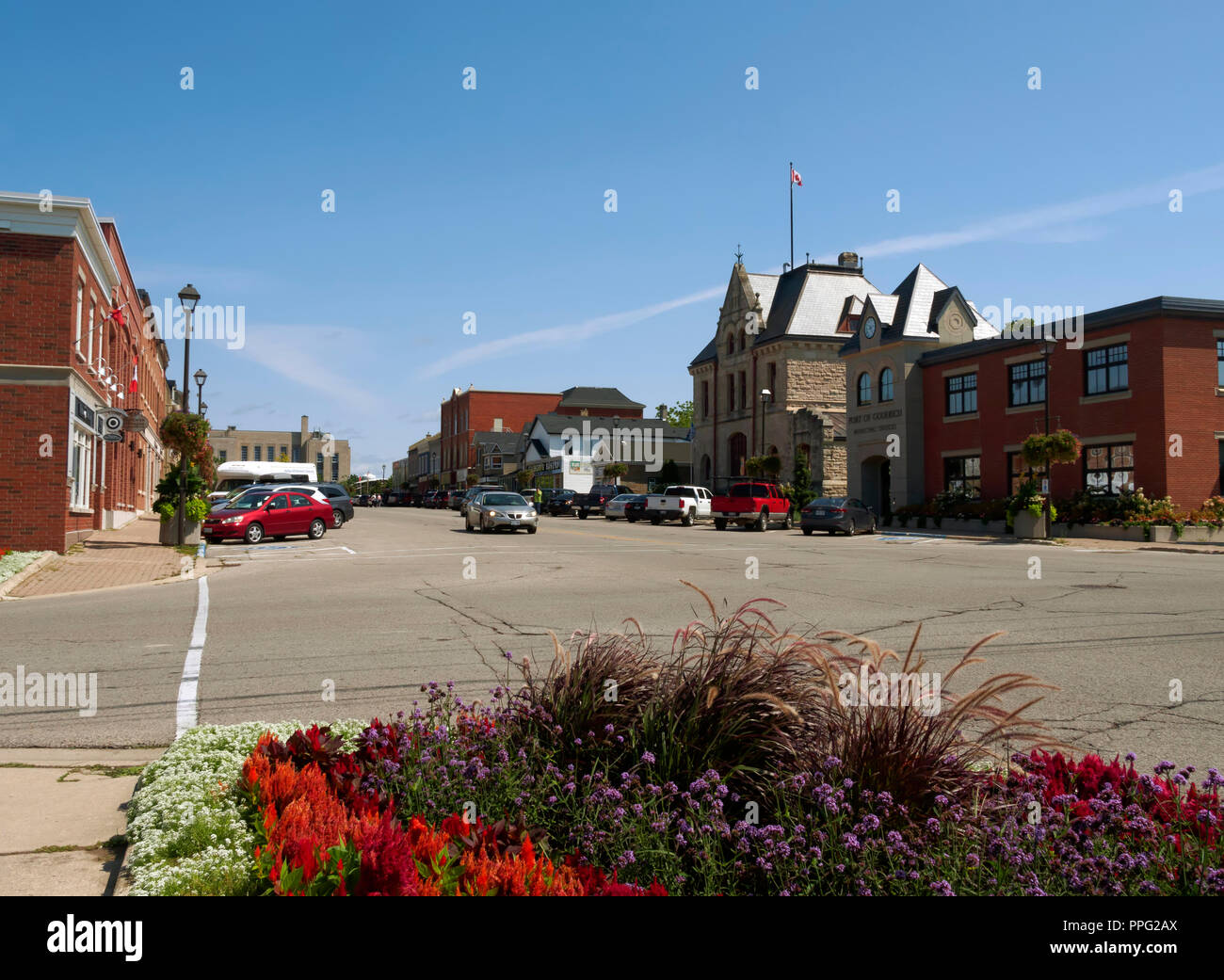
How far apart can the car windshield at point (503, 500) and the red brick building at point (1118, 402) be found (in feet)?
65.0

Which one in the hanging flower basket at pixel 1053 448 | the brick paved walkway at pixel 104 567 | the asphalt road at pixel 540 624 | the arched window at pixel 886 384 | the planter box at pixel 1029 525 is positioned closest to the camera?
the asphalt road at pixel 540 624

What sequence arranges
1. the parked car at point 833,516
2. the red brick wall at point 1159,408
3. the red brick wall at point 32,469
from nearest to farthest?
1. the red brick wall at point 32,469
2. the red brick wall at point 1159,408
3. the parked car at point 833,516

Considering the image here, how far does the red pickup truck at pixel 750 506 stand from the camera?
39.1 m

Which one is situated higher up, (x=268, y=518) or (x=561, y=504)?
(x=561, y=504)

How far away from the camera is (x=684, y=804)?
372cm

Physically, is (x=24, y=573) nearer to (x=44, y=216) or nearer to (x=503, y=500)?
(x=44, y=216)

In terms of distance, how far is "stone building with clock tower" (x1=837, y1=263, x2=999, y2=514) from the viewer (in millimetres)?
43500

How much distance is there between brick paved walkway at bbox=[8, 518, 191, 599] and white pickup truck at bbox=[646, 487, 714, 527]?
84.0 ft

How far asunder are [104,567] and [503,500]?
56.3 ft

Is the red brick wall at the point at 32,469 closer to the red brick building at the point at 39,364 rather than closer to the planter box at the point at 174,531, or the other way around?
the red brick building at the point at 39,364

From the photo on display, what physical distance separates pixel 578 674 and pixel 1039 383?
122ft

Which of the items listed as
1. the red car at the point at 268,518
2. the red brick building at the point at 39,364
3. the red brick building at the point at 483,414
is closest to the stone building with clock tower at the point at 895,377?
the red car at the point at 268,518

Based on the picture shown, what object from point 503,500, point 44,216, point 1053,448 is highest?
point 44,216

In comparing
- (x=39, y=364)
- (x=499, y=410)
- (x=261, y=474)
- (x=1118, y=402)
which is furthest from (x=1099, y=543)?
(x=499, y=410)
